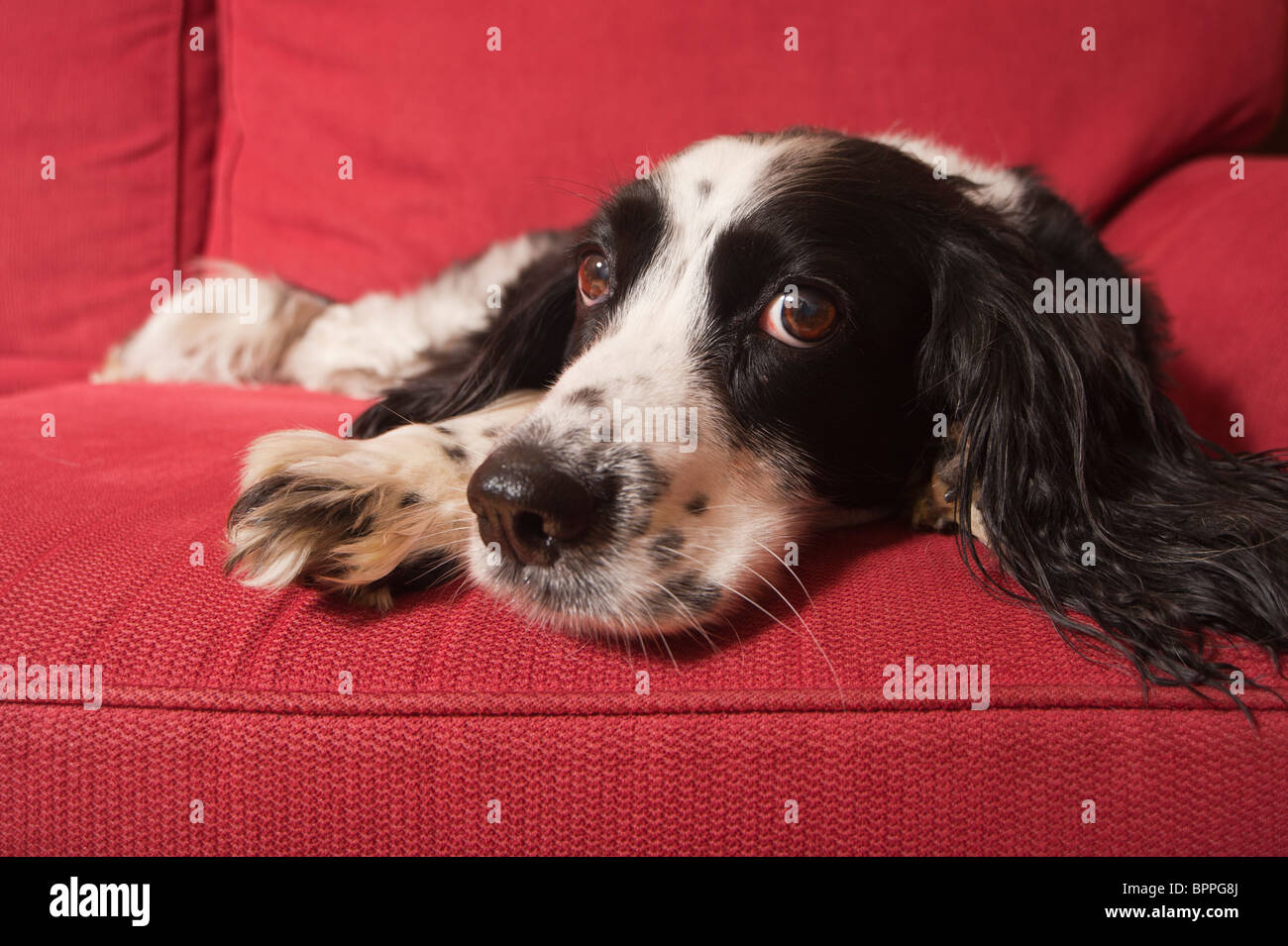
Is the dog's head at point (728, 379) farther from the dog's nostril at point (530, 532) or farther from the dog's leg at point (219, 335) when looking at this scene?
the dog's leg at point (219, 335)

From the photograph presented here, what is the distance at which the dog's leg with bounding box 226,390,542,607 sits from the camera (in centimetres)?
104

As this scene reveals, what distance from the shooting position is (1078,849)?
93 cm

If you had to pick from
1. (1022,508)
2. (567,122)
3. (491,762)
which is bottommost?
(491,762)

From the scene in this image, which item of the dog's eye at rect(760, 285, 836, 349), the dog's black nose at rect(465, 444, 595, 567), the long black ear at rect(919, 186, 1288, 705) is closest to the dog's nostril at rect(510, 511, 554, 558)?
the dog's black nose at rect(465, 444, 595, 567)

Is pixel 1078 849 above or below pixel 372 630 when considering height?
below

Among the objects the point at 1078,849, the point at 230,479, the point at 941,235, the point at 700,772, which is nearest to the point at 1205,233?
the point at 941,235

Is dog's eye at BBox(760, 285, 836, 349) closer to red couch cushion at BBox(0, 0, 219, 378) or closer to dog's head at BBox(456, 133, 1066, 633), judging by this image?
dog's head at BBox(456, 133, 1066, 633)

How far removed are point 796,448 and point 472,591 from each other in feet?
1.48

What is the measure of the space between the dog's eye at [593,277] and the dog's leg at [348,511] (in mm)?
320

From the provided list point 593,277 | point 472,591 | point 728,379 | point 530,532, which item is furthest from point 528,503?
point 593,277

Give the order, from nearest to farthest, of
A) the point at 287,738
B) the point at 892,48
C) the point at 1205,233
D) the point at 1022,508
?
the point at 287,738 → the point at 1022,508 → the point at 1205,233 → the point at 892,48

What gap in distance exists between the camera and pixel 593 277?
1.41 m

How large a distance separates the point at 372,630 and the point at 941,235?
92 centimetres
